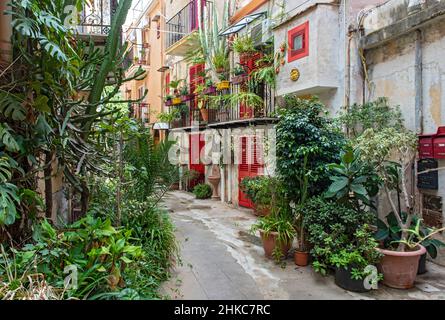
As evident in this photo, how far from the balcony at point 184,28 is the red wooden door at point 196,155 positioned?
11.7 feet

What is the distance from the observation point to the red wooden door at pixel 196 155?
551 inches

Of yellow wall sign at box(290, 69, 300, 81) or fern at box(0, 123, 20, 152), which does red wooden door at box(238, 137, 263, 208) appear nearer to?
yellow wall sign at box(290, 69, 300, 81)

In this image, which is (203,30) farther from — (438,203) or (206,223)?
(438,203)

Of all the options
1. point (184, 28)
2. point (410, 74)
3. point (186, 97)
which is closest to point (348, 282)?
point (410, 74)

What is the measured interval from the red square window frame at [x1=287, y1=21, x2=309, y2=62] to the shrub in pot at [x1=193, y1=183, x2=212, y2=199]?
6.24 m

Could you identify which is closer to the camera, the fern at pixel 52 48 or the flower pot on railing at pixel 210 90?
the fern at pixel 52 48

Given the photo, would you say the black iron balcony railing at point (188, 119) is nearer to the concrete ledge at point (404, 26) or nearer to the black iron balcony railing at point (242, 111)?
the black iron balcony railing at point (242, 111)

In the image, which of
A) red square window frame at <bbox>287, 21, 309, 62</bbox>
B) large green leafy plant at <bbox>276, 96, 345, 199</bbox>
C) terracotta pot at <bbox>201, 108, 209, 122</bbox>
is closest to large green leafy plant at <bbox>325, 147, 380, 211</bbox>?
large green leafy plant at <bbox>276, 96, 345, 199</bbox>

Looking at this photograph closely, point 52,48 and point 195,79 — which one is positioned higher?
point 195,79

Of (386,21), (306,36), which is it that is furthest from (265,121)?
(386,21)

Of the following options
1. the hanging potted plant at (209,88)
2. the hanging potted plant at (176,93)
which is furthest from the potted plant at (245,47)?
the hanging potted plant at (176,93)

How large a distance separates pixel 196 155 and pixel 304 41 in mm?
7857

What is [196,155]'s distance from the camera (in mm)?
14320

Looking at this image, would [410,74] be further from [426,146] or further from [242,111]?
[242,111]
